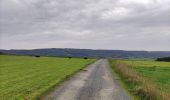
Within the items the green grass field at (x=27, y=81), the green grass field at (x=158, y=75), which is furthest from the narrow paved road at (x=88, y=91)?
the green grass field at (x=158, y=75)

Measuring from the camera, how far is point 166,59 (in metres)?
189

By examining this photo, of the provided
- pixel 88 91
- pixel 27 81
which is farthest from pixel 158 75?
pixel 88 91

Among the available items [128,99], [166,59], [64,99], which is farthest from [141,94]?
[166,59]

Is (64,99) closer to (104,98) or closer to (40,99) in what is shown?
(40,99)

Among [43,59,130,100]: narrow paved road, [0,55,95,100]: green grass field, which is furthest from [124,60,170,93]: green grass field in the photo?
[0,55,95,100]: green grass field

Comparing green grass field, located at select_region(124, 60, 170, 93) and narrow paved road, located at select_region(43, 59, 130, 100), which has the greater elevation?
narrow paved road, located at select_region(43, 59, 130, 100)

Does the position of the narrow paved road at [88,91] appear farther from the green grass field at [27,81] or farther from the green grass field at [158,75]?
the green grass field at [158,75]

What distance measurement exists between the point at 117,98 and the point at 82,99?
2.40 metres

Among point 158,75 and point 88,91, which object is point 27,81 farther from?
point 158,75

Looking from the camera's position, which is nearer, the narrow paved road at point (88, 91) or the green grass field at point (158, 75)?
the narrow paved road at point (88, 91)

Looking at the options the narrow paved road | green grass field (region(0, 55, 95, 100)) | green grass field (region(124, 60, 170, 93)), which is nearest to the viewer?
the narrow paved road

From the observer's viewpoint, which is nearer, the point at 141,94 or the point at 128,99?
the point at 128,99

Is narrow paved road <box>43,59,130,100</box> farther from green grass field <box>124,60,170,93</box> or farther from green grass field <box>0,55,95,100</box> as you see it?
green grass field <box>124,60,170,93</box>

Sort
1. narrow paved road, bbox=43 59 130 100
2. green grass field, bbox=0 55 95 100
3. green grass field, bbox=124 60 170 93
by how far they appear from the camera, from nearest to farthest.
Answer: narrow paved road, bbox=43 59 130 100 < green grass field, bbox=0 55 95 100 < green grass field, bbox=124 60 170 93
